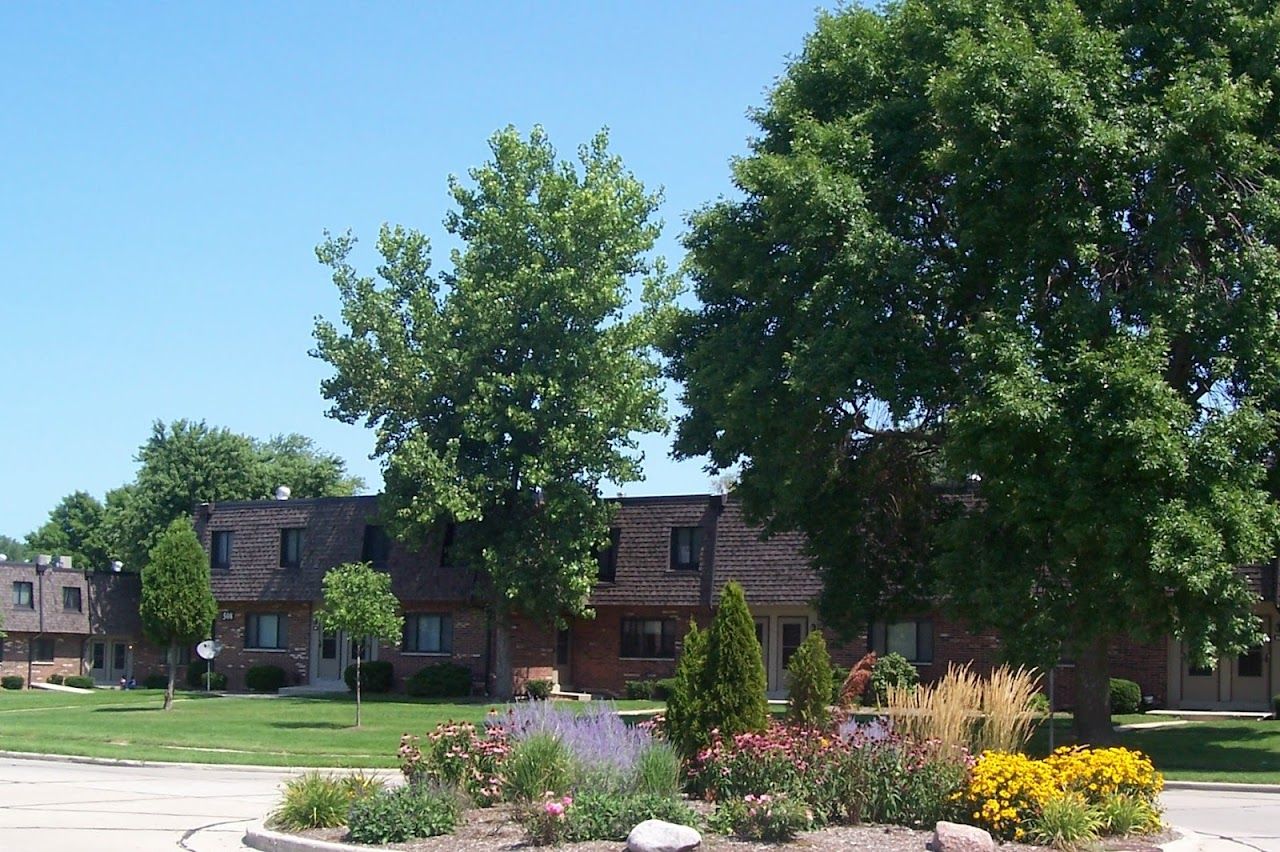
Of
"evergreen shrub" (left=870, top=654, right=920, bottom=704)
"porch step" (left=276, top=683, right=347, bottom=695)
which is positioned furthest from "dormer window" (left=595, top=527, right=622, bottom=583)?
"evergreen shrub" (left=870, top=654, right=920, bottom=704)

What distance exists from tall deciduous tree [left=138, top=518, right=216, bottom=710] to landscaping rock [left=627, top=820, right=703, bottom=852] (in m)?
33.3

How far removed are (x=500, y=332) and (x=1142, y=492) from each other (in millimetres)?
26019

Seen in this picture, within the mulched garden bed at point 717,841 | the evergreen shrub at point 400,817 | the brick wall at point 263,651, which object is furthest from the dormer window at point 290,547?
the evergreen shrub at point 400,817

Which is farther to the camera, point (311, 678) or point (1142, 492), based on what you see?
point (311, 678)

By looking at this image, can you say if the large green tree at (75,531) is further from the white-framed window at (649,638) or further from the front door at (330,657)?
the white-framed window at (649,638)

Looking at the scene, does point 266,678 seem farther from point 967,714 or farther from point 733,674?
point 967,714

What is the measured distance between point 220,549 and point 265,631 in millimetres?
3757

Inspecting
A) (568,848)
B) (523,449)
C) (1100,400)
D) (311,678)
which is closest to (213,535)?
(311,678)

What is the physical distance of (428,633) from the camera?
174ft

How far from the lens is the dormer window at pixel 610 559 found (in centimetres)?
4956

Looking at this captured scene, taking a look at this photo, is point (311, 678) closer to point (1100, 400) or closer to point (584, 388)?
point (584, 388)

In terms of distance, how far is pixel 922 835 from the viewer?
48.4 ft

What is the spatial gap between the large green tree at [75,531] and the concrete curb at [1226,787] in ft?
288

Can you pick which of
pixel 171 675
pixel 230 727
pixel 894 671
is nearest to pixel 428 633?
pixel 171 675
